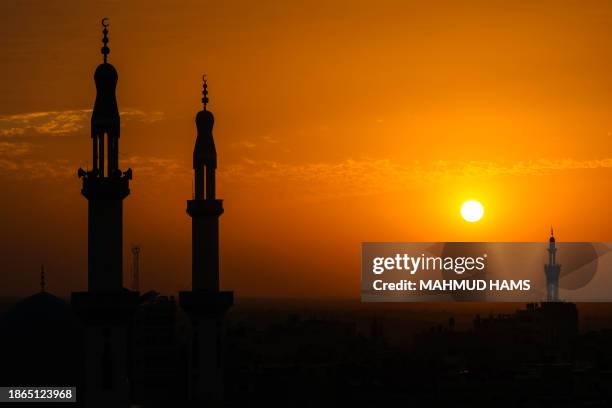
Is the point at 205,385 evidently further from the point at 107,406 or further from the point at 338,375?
the point at 338,375

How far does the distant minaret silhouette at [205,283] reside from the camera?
46.7m

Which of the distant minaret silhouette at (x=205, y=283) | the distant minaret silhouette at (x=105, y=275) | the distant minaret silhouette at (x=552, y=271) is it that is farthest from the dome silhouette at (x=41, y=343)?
the distant minaret silhouette at (x=552, y=271)

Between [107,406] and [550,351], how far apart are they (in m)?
147

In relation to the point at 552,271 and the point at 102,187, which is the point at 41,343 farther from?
the point at 552,271

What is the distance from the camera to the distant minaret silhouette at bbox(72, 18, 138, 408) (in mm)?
32375

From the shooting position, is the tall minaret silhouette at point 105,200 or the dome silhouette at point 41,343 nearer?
the tall minaret silhouette at point 105,200

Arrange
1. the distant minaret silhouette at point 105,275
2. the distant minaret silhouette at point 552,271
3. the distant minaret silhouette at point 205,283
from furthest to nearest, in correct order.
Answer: the distant minaret silhouette at point 552,271
the distant minaret silhouette at point 205,283
the distant minaret silhouette at point 105,275

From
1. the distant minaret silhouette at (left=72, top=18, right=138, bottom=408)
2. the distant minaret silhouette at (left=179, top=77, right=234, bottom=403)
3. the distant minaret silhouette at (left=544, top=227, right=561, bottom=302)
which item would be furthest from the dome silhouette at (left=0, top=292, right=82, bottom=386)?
the distant minaret silhouette at (left=544, top=227, right=561, bottom=302)

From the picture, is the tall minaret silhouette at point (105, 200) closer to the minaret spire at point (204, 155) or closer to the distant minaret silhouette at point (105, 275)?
the distant minaret silhouette at point (105, 275)

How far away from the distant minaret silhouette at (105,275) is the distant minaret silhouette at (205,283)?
13.3 meters

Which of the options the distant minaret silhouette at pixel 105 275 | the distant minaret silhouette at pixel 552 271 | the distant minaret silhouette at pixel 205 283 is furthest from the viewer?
the distant minaret silhouette at pixel 552 271

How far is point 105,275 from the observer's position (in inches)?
1304

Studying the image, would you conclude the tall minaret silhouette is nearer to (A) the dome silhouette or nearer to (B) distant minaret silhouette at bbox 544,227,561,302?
(A) the dome silhouette

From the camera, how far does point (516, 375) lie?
271 feet
